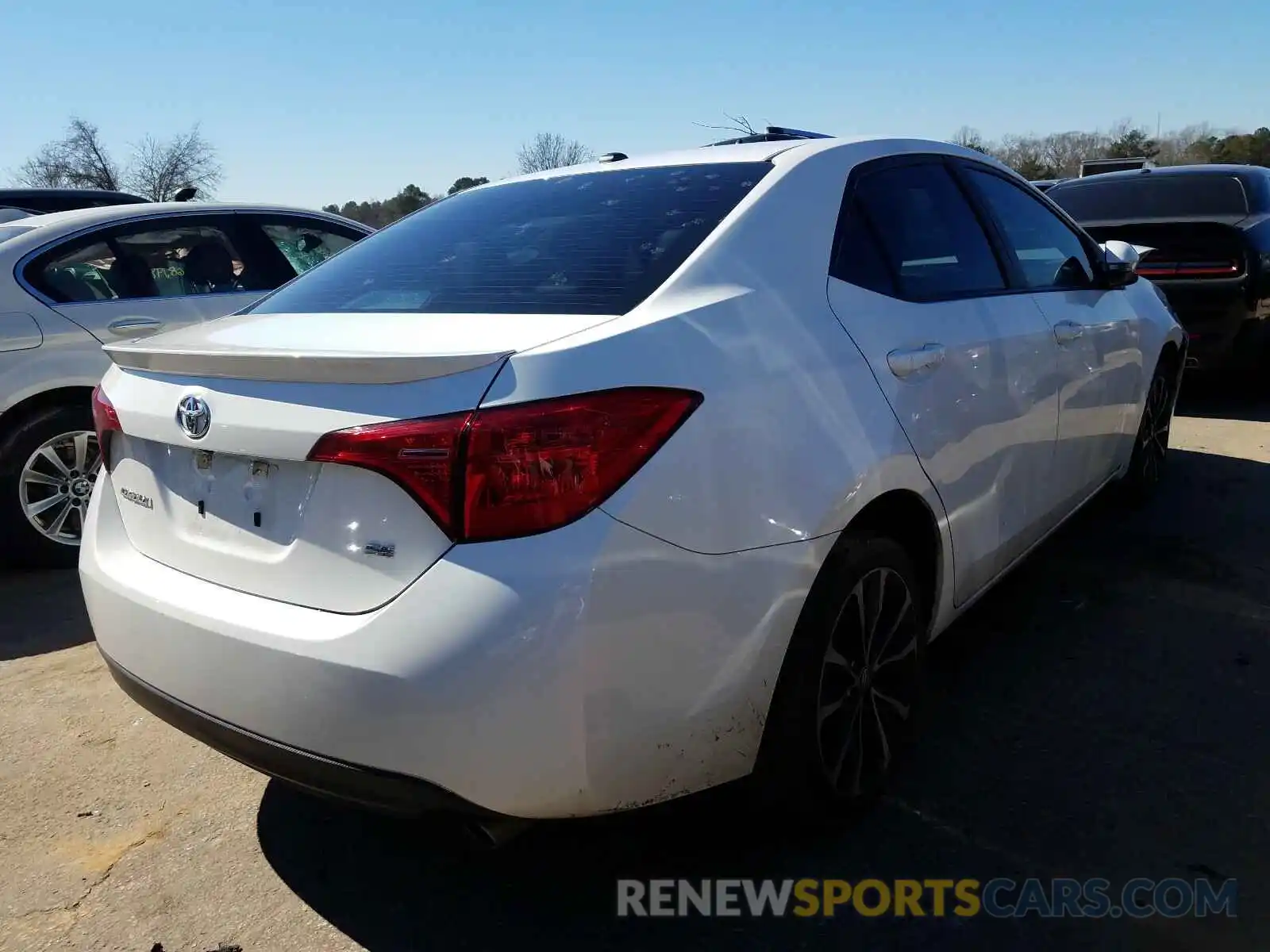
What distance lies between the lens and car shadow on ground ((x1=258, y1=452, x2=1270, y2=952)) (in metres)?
2.17

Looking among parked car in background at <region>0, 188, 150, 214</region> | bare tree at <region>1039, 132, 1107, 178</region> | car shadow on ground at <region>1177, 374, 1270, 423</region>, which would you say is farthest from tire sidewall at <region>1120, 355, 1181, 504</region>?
Answer: bare tree at <region>1039, 132, 1107, 178</region>

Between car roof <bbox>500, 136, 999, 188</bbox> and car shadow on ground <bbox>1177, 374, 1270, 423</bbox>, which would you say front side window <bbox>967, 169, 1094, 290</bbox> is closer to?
car roof <bbox>500, 136, 999, 188</bbox>

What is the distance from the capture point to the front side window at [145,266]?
190 inches

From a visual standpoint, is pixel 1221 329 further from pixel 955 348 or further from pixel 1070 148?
pixel 1070 148

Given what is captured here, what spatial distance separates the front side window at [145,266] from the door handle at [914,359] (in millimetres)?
4041

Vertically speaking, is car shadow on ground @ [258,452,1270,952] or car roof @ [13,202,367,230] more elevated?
car roof @ [13,202,367,230]

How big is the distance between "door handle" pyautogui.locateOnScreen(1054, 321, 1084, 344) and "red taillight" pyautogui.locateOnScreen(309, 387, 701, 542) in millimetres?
2200

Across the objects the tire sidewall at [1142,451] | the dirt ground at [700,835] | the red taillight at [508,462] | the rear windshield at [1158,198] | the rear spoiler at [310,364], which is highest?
the rear windshield at [1158,198]

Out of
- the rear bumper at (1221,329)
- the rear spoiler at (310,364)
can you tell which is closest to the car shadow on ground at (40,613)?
the rear spoiler at (310,364)

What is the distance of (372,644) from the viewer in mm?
1771

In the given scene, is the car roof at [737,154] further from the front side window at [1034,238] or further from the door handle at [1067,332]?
the door handle at [1067,332]

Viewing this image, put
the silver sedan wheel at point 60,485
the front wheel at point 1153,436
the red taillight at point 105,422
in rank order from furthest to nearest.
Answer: the front wheel at point 1153,436
the silver sedan wheel at point 60,485
the red taillight at point 105,422

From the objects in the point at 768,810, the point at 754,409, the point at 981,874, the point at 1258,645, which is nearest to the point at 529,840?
the point at 768,810

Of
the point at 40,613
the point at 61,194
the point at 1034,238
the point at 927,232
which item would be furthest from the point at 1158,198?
the point at 61,194
